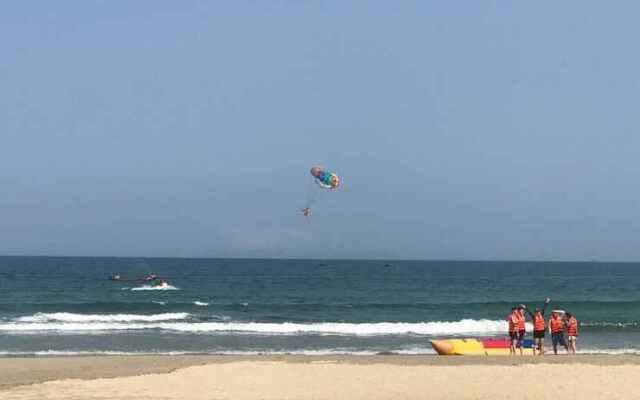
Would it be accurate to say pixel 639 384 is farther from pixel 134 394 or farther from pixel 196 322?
pixel 196 322

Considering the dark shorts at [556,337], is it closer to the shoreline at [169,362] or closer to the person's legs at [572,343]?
the shoreline at [169,362]

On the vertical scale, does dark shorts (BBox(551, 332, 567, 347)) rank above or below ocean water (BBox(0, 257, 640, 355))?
above

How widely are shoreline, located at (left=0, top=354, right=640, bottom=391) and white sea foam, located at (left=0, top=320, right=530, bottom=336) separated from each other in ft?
27.3

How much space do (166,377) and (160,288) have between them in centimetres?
4263

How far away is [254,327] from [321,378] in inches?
612

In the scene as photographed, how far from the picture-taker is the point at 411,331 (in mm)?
32344

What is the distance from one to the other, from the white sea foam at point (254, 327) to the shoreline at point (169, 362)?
832cm

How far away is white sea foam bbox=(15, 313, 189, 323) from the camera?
1375 inches

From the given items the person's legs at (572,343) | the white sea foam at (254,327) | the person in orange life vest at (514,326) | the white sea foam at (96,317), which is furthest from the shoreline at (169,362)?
the white sea foam at (96,317)

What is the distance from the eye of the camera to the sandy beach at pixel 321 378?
15.2 metres

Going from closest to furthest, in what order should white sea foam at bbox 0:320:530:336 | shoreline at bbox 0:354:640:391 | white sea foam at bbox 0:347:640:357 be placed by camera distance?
shoreline at bbox 0:354:640:391 < white sea foam at bbox 0:347:640:357 < white sea foam at bbox 0:320:530:336

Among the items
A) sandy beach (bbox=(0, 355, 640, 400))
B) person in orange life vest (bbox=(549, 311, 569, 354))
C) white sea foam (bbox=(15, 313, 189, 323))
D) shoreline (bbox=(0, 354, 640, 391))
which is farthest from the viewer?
white sea foam (bbox=(15, 313, 189, 323))

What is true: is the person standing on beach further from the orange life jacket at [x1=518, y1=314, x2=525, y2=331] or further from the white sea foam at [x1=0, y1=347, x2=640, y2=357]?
the white sea foam at [x1=0, y1=347, x2=640, y2=357]

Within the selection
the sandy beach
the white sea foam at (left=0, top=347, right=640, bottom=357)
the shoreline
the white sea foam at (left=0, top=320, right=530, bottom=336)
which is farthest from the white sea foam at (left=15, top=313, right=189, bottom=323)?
the sandy beach
